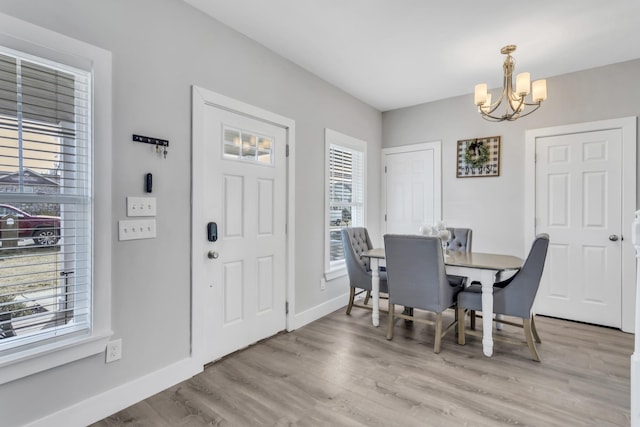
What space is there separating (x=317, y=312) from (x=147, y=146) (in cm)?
238

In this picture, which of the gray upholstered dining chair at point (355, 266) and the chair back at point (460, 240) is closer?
the gray upholstered dining chair at point (355, 266)

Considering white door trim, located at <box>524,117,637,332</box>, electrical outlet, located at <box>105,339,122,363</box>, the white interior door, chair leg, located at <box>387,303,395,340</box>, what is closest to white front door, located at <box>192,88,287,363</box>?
electrical outlet, located at <box>105,339,122,363</box>

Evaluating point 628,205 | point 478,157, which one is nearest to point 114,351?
point 478,157

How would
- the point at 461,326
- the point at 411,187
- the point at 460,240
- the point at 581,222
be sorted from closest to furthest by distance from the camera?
the point at 461,326 < the point at 581,222 < the point at 460,240 < the point at 411,187

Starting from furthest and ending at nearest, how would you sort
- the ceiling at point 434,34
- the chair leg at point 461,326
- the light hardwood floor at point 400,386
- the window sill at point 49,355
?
the chair leg at point 461,326 < the ceiling at point 434,34 < the light hardwood floor at point 400,386 < the window sill at point 49,355

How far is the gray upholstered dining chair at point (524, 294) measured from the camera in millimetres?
2473

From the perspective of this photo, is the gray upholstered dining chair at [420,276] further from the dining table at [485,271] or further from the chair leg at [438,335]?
the dining table at [485,271]

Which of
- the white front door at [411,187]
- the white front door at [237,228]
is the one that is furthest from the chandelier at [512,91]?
the white front door at [237,228]

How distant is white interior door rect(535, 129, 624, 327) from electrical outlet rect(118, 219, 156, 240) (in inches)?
154

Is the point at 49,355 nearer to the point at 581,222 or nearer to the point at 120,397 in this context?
the point at 120,397

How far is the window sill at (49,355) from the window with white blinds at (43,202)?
5cm

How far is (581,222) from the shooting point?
343cm

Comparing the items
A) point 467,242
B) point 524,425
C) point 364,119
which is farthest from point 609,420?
point 364,119

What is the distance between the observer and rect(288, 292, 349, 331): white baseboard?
324 cm
